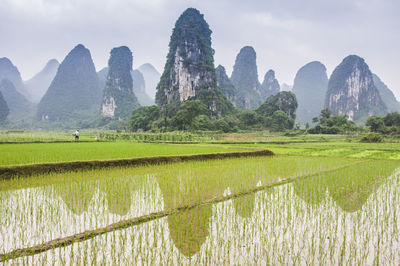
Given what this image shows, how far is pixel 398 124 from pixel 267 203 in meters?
43.8

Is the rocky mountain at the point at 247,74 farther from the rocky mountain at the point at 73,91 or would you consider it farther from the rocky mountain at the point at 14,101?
the rocky mountain at the point at 14,101

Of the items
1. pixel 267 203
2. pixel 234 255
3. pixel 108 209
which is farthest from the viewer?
pixel 267 203

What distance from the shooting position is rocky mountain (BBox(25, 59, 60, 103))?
453 ft

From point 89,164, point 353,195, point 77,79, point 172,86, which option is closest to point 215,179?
point 353,195

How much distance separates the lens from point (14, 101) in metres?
106

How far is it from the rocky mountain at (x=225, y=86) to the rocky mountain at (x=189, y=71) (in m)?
16.1

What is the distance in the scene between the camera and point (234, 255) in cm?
212

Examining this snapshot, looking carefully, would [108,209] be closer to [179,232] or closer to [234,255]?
[179,232]

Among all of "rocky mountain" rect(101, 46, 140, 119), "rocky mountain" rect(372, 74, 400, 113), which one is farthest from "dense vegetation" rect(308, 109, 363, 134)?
"rocky mountain" rect(372, 74, 400, 113)

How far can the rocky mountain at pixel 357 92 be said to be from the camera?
79625 millimetres

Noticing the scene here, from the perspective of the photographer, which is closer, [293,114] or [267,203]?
[267,203]

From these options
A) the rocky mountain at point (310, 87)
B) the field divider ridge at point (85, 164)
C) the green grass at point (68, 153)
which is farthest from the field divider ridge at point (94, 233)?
the rocky mountain at point (310, 87)

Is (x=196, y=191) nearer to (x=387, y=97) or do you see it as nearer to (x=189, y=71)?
(x=189, y=71)

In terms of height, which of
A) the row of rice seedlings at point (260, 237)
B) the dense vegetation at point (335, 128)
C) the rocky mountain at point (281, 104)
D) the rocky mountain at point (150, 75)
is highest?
the rocky mountain at point (150, 75)
